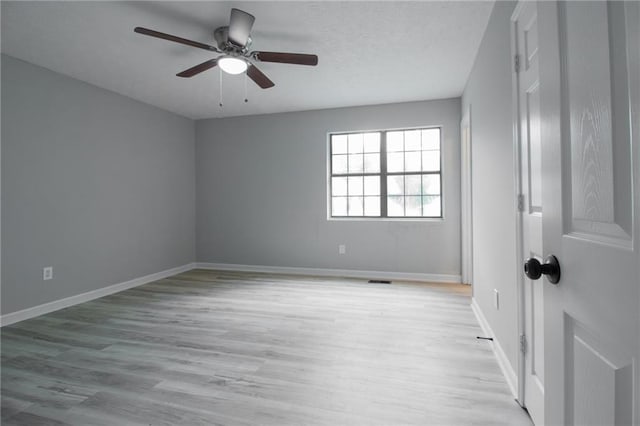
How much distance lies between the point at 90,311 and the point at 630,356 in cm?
413

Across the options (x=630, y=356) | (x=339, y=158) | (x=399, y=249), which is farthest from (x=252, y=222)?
(x=630, y=356)

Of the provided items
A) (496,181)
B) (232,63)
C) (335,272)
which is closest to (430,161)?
(335,272)

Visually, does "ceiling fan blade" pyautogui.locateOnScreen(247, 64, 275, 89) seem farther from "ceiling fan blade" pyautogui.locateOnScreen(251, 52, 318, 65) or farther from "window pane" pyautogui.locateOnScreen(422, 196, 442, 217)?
"window pane" pyautogui.locateOnScreen(422, 196, 442, 217)

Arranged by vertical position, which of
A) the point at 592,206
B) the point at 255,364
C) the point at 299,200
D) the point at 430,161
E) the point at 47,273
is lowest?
the point at 255,364

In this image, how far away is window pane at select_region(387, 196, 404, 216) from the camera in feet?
15.7

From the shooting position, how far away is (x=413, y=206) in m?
4.73

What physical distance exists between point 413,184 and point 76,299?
4.58 metres

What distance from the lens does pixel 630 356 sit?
19.7 inches

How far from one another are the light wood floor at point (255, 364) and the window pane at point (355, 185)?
187cm

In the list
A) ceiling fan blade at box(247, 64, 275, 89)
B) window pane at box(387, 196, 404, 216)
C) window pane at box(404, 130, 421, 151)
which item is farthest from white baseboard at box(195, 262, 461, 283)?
ceiling fan blade at box(247, 64, 275, 89)

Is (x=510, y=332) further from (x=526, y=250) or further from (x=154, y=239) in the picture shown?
(x=154, y=239)

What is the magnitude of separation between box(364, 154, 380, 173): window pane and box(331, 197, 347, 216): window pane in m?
0.59

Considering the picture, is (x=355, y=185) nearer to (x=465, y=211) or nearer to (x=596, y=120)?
(x=465, y=211)

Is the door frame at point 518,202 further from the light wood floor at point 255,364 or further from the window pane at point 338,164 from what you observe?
the window pane at point 338,164
